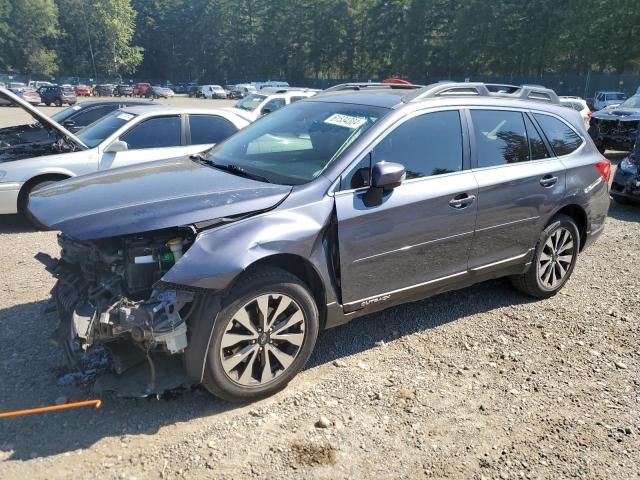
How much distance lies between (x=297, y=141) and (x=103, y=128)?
15.7ft

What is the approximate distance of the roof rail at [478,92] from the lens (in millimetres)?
4109

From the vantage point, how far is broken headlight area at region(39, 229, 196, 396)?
284cm

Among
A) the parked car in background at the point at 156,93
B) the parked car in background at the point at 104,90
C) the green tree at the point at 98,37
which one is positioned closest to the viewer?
the parked car in background at the point at 104,90

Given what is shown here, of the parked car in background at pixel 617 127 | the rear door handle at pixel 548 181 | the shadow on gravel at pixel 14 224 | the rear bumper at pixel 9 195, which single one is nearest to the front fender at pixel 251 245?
the rear door handle at pixel 548 181

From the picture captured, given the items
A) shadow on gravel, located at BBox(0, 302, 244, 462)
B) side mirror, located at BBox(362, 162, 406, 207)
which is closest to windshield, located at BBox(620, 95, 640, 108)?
side mirror, located at BBox(362, 162, 406, 207)

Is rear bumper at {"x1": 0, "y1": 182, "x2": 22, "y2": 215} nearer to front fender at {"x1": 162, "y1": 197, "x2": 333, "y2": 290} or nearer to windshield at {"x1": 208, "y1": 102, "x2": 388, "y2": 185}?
windshield at {"x1": 208, "y1": 102, "x2": 388, "y2": 185}

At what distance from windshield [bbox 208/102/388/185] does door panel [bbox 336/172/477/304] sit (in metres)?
0.40

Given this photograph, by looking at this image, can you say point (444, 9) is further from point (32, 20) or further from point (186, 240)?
point (186, 240)

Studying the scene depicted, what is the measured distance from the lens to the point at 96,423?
10.0ft

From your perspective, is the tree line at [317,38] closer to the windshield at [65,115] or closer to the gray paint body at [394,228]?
the windshield at [65,115]

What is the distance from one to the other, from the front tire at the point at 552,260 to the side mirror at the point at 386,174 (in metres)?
1.90

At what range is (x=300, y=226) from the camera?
3.24 m

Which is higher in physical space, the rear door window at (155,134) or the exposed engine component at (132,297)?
the rear door window at (155,134)

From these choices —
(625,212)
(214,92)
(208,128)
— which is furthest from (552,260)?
(214,92)
